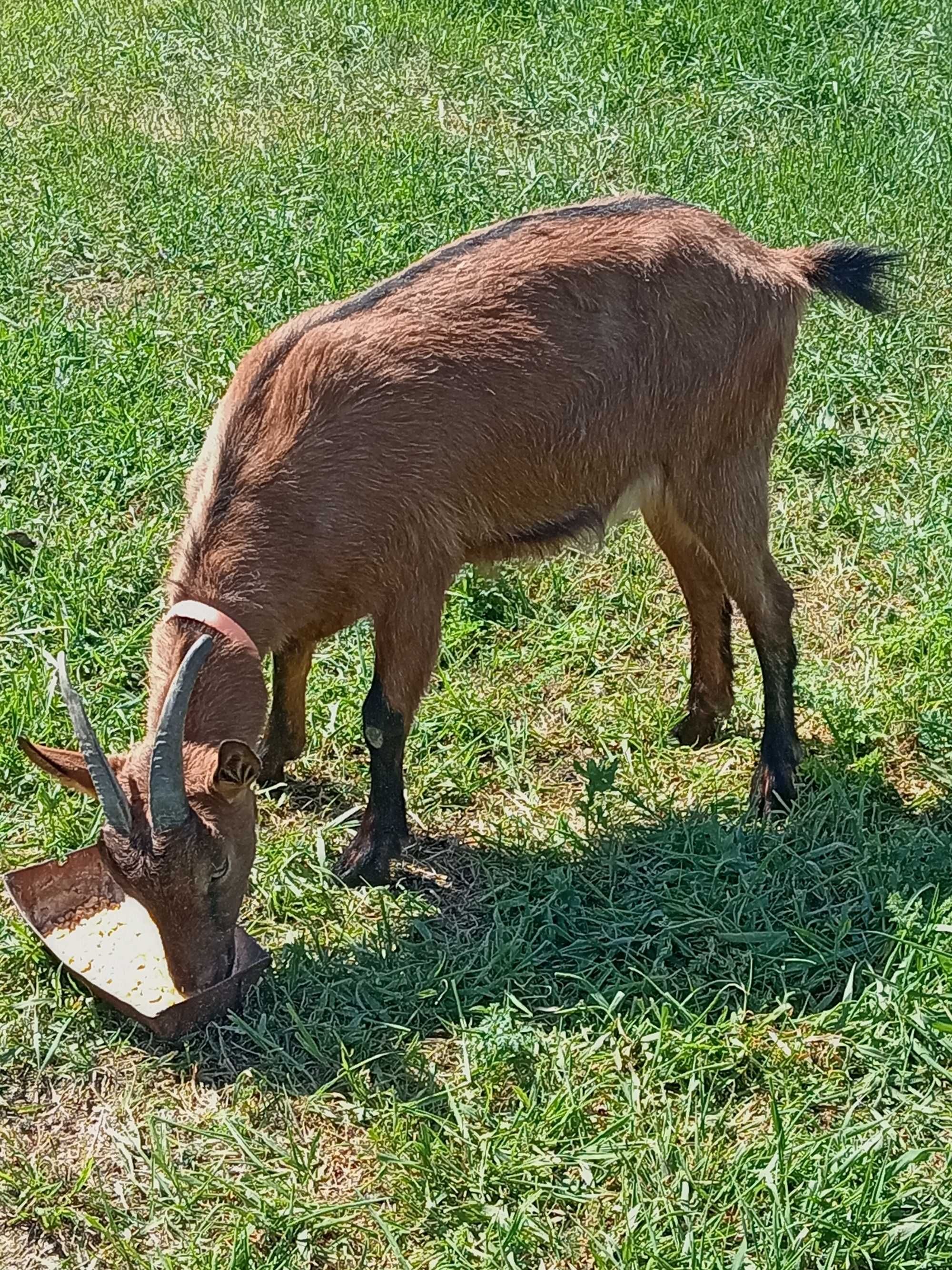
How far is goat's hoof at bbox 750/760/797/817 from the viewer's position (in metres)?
5.10

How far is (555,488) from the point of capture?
4.93 meters

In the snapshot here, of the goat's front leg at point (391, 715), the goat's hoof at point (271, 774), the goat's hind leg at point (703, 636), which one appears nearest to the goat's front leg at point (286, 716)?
the goat's hoof at point (271, 774)

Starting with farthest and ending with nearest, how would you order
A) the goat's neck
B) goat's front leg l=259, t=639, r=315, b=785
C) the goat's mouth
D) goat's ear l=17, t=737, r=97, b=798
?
goat's front leg l=259, t=639, r=315, b=785, the goat's neck, the goat's mouth, goat's ear l=17, t=737, r=97, b=798

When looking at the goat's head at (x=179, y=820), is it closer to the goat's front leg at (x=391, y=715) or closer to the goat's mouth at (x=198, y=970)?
the goat's mouth at (x=198, y=970)

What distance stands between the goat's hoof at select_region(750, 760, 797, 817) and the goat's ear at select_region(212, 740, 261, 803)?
6.37 ft

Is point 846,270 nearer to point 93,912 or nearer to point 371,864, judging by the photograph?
point 371,864

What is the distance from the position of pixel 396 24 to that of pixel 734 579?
6.97 meters

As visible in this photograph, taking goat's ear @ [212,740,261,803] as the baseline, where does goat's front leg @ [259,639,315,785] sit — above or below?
below

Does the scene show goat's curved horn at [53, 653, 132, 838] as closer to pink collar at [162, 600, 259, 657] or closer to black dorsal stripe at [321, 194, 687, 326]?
pink collar at [162, 600, 259, 657]

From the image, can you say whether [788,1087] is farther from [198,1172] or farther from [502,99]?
[502,99]

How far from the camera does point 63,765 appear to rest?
3.94m

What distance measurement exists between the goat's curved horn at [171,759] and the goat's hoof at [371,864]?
1012 millimetres

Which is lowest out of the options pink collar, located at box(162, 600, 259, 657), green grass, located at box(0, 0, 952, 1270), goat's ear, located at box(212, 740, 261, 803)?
green grass, located at box(0, 0, 952, 1270)

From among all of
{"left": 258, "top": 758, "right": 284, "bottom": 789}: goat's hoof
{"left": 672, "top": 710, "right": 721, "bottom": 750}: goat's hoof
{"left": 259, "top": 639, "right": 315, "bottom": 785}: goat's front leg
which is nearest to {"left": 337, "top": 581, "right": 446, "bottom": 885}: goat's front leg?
{"left": 259, "top": 639, "right": 315, "bottom": 785}: goat's front leg
